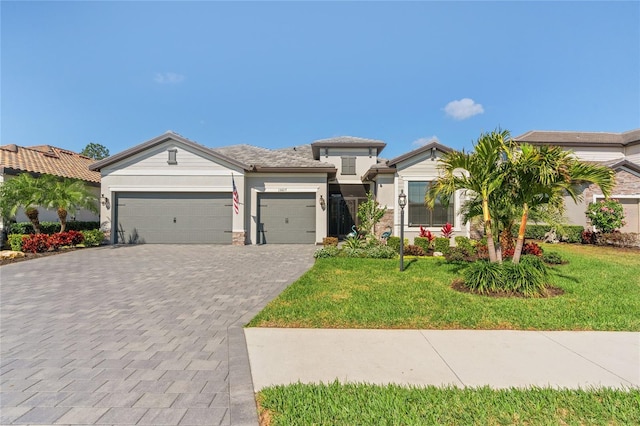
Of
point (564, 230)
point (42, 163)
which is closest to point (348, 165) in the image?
point (564, 230)

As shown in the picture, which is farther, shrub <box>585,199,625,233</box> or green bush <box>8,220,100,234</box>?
shrub <box>585,199,625,233</box>

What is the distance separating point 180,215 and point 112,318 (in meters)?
10.7

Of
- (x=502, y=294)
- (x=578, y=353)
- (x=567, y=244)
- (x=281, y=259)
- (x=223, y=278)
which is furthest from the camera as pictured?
(x=567, y=244)

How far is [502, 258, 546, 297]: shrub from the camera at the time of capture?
5949mm

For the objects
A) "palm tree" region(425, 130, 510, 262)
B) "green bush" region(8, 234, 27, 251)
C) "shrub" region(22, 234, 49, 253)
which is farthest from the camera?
"green bush" region(8, 234, 27, 251)

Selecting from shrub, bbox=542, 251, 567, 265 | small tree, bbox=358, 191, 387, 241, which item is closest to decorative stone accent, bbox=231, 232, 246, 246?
small tree, bbox=358, 191, 387, 241

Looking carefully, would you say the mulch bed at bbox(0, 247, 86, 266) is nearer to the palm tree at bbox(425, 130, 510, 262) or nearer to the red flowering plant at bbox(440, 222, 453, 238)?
the palm tree at bbox(425, 130, 510, 262)

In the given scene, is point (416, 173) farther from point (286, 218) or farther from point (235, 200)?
point (235, 200)

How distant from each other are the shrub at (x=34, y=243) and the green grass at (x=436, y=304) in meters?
11.0

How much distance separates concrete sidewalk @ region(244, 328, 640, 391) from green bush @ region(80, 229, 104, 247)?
42.9 feet

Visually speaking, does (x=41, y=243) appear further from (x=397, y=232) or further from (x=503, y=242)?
(x=503, y=242)

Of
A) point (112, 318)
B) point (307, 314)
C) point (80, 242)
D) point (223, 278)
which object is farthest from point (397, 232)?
point (80, 242)

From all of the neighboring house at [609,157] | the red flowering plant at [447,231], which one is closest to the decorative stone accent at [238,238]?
the red flowering plant at [447,231]

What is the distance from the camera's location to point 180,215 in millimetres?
14820
